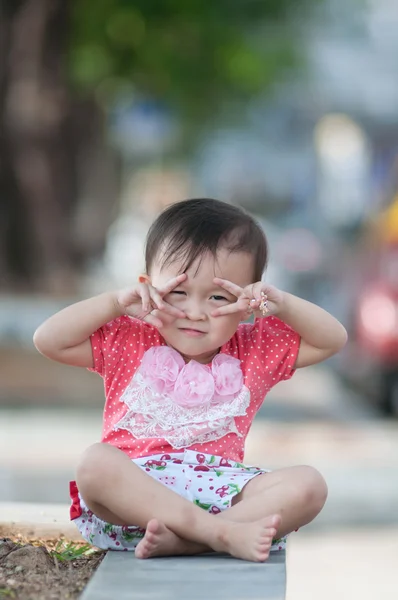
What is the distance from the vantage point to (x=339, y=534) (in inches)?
240

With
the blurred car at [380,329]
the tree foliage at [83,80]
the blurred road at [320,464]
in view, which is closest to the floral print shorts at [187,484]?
the blurred road at [320,464]

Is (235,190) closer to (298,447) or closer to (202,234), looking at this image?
(298,447)

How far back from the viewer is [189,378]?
12.8 feet

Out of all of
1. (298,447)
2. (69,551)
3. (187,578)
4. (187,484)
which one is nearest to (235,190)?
(298,447)

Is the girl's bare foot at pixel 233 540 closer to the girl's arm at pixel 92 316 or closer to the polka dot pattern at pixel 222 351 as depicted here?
the polka dot pattern at pixel 222 351

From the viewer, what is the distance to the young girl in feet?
12.0

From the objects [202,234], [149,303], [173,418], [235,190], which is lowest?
[235,190]

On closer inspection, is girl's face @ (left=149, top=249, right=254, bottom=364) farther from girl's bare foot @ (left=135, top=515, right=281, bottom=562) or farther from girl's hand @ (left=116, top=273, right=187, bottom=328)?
girl's bare foot @ (left=135, top=515, right=281, bottom=562)

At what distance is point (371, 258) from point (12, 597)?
7.27m

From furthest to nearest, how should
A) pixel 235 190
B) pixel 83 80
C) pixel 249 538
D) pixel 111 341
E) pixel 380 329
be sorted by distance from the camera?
pixel 235 190 → pixel 83 80 → pixel 380 329 → pixel 111 341 → pixel 249 538

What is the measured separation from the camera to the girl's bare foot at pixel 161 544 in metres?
3.52

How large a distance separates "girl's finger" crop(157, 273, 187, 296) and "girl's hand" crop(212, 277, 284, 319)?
10 cm

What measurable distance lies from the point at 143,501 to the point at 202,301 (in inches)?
24.0

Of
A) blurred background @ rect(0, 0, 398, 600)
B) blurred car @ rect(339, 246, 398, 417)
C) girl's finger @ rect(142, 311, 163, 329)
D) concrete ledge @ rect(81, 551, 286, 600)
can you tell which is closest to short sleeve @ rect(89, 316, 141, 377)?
girl's finger @ rect(142, 311, 163, 329)
